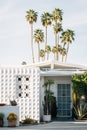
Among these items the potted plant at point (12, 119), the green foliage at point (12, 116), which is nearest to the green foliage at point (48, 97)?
the green foliage at point (12, 116)

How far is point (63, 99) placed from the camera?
97.1 feet

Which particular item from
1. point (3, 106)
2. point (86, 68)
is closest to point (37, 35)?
point (86, 68)

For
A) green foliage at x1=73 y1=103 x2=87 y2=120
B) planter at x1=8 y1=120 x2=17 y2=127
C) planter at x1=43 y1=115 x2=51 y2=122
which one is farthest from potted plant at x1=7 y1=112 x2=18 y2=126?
green foliage at x1=73 y1=103 x2=87 y2=120

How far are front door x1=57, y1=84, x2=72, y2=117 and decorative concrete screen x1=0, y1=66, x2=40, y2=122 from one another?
3916 mm

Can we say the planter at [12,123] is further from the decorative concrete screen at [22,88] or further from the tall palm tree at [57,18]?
the tall palm tree at [57,18]

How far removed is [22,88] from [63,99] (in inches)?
174

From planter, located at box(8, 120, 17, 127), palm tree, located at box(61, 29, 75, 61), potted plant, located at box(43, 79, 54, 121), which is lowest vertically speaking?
planter, located at box(8, 120, 17, 127)

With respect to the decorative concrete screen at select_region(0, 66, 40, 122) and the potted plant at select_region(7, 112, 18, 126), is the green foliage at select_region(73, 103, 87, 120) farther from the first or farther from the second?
the potted plant at select_region(7, 112, 18, 126)

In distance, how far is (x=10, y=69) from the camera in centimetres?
2603

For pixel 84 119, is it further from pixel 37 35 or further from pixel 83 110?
pixel 37 35

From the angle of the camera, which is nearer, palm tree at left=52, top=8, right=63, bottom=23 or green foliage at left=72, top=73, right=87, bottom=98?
green foliage at left=72, top=73, right=87, bottom=98

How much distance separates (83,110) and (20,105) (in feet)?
13.3

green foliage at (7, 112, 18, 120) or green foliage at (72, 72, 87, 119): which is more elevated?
green foliage at (72, 72, 87, 119)

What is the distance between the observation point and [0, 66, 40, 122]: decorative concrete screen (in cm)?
2589
